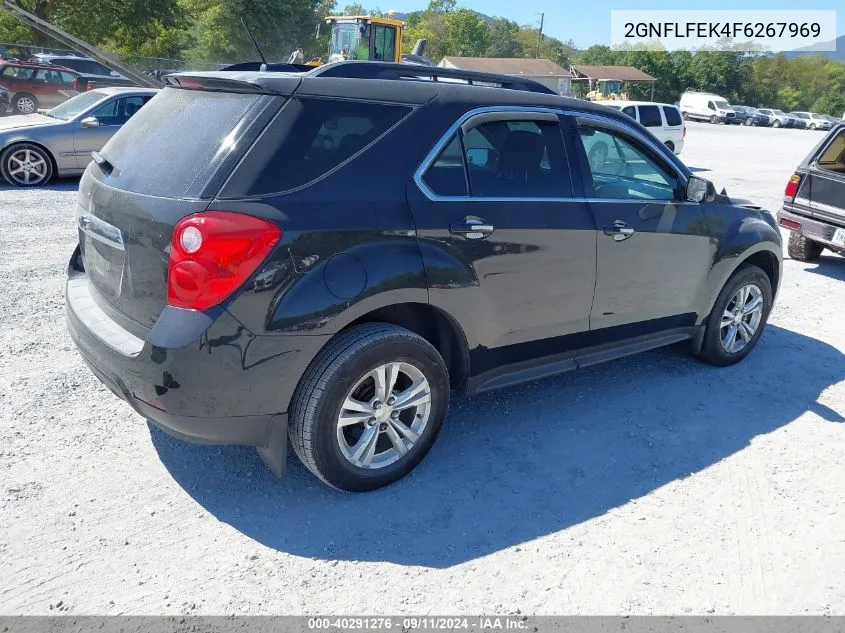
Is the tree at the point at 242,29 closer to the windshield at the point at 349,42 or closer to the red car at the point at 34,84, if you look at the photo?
the windshield at the point at 349,42

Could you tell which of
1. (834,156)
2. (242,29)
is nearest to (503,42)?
(242,29)

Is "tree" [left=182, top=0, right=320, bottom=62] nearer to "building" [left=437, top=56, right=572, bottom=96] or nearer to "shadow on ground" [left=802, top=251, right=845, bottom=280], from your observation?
"building" [left=437, top=56, right=572, bottom=96]

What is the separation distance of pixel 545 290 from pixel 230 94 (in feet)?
6.10

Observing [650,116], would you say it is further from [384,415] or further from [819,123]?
[819,123]

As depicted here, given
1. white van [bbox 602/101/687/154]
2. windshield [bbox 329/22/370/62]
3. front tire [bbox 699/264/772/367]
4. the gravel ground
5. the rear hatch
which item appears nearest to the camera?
the gravel ground

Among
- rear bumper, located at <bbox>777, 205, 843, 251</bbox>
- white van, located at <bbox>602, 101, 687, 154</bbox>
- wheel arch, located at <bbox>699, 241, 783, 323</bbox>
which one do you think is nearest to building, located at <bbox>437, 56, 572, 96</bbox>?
white van, located at <bbox>602, 101, 687, 154</bbox>

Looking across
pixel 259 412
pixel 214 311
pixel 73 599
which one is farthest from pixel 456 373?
pixel 73 599

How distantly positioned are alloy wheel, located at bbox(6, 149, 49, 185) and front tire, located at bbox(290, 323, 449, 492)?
9268 millimetres

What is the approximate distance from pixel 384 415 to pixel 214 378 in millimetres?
851

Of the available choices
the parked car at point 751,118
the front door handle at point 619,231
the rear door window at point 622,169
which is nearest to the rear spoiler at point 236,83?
the rear door window at point 622,169

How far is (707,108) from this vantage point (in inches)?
2099

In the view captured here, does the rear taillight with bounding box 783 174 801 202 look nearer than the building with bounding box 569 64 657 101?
Yes

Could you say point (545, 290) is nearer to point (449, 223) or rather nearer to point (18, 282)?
point (449, 223)

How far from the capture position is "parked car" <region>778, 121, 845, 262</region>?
771 centimetres
